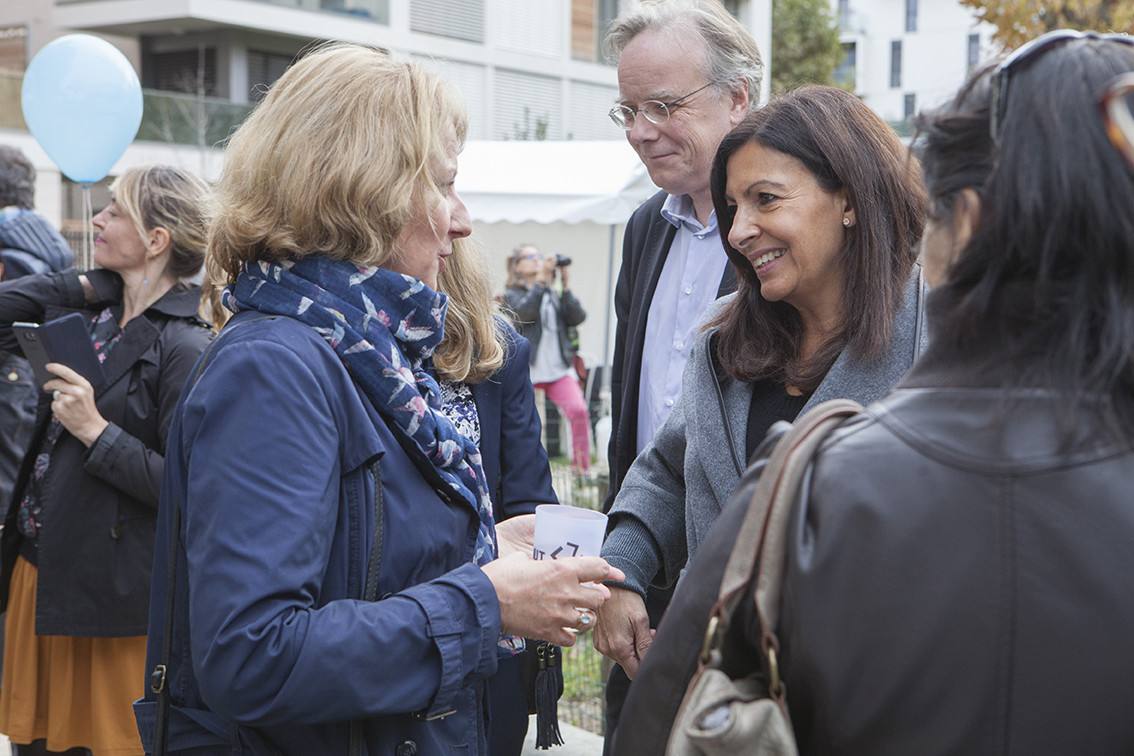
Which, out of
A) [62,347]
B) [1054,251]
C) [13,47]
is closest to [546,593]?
[1054,251]

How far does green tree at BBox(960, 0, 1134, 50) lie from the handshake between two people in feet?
37.5

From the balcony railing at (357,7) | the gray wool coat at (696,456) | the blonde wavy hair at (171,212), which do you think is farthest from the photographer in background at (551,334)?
the balcony railing at (357,7)

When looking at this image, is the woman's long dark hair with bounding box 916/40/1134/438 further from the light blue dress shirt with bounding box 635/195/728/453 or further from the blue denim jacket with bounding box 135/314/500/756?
the light blue dress shirt with bounding box 635/195/728/453

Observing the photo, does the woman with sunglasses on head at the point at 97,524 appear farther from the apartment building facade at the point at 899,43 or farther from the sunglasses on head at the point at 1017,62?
the apartment building facade at the point at 899,43

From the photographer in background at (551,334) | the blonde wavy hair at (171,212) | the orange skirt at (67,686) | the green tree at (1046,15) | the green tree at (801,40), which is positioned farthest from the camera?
the green tree at (801,40)

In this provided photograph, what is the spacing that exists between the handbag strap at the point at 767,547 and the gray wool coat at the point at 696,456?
0.92 meters

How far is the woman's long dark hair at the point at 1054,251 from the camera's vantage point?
1.08 meters

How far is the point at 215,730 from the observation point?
1.67 metres

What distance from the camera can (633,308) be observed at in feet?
10.4

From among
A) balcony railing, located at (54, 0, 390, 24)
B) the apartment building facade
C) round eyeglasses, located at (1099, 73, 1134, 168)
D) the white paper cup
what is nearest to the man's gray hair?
the white paper cup

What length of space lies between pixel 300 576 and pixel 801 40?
102ft

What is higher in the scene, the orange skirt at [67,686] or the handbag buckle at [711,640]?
the handbag buckle at [711,640]

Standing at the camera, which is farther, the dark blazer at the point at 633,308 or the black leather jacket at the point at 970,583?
the dark blazer at the point at 633,308

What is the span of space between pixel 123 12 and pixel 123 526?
22.2 m
